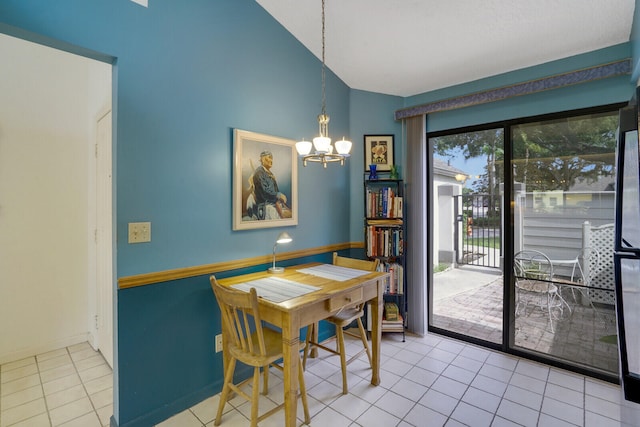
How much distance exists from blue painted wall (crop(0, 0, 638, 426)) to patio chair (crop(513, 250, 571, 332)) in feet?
4.24

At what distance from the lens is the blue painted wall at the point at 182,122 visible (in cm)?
175

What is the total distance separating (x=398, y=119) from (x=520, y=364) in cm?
256

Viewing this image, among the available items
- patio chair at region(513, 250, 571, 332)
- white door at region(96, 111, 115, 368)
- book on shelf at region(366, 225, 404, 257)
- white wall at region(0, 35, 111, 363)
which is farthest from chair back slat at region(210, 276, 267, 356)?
patio chair at region(513, 250, 571, 332)

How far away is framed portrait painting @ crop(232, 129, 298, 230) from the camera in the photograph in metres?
2.30

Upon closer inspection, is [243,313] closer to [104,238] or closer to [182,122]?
[182,122]

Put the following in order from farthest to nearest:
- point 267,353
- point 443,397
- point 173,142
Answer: point 443,397, point 173,142, point 267,353

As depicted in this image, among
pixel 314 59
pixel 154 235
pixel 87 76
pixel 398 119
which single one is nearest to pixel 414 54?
pixel 398 119

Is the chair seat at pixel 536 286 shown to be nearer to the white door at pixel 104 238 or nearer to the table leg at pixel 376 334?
the table leg at pixel 376 334

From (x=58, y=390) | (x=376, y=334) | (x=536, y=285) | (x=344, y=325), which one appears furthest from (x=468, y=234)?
(x=58, y=390)

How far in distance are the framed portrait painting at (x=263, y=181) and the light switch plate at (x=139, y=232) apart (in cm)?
59

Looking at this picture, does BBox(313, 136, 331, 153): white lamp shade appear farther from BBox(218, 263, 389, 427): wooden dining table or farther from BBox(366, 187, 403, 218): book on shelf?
BBox(366, 187, 403, 218): book on shelf

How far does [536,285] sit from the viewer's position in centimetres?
272

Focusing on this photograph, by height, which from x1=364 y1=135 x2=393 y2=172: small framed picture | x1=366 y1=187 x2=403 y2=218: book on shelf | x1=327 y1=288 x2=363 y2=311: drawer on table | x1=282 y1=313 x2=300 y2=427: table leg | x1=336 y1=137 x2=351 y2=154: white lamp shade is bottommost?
x1=282 y1=313 x2=300 y2=427: table leg

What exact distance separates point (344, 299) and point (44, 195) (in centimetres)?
281
